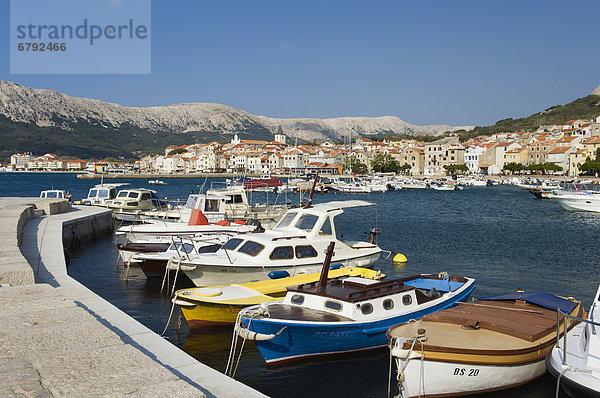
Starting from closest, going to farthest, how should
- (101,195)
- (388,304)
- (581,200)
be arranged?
(388,304)
(101,195)
(581,200)

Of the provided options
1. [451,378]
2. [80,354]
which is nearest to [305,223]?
[451,378]

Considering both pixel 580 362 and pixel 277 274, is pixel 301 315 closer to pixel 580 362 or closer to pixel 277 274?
pixel 277 274

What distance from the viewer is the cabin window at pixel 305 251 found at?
51.2 feet

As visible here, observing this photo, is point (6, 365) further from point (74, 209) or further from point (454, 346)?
point (74, 209)

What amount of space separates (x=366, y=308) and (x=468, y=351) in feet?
8.87

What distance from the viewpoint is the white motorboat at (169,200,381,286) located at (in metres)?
14.8

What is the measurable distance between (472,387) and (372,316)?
254 cm

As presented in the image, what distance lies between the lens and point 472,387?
8.61 metres

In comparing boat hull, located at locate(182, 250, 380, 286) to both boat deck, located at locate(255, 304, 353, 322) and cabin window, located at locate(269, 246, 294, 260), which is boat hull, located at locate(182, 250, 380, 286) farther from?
boat deck, located at locate(255, 304, 353, 322)

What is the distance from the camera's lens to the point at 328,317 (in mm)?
10266

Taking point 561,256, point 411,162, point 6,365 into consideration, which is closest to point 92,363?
point 6,365

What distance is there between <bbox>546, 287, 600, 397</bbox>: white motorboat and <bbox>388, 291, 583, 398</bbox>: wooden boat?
1.69 feet

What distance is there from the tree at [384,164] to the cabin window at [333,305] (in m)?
143

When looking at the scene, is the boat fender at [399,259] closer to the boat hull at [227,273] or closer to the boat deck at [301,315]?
the boat hull at [227,273]
